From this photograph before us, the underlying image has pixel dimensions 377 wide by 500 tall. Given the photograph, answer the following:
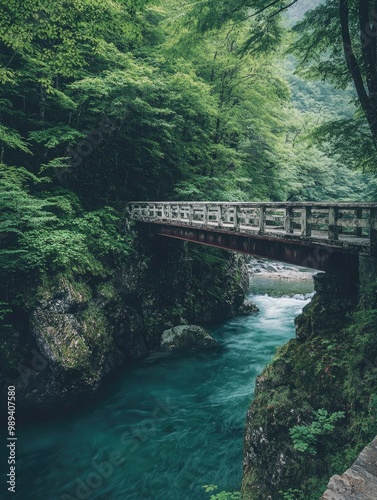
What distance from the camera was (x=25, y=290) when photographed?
1102 cm

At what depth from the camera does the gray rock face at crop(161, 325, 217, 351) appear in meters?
14.8

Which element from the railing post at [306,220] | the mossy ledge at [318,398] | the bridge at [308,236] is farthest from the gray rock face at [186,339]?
the railing post at [306,220]

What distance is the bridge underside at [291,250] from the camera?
729cm

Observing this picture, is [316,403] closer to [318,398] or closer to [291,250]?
[318,398]

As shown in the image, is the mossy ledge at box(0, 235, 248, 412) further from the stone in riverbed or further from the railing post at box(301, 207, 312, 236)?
the railing post at box(301, 207, 312, 236)

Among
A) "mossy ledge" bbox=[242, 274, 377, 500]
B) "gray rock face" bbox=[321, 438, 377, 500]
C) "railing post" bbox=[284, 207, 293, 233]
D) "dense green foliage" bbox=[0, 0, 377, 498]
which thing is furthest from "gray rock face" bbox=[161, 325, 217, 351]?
"gray rock face" bbox=[321, 438, 377, 500]

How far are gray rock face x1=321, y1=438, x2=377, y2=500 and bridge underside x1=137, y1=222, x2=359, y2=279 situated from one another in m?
4.65

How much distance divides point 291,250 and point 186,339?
843 centimetres

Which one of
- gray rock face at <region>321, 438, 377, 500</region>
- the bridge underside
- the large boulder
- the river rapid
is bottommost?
the river rapid

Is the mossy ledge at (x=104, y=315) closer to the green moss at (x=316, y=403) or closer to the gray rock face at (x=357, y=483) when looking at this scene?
the green moss at (x=316, y=403)

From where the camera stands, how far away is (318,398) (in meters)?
6.25

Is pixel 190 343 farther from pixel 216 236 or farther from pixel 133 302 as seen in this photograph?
pixel 216 236

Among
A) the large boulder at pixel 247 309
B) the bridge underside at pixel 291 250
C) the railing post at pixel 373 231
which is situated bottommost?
the large boulder at pixel 247 309

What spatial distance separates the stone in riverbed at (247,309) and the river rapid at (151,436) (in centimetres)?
524
